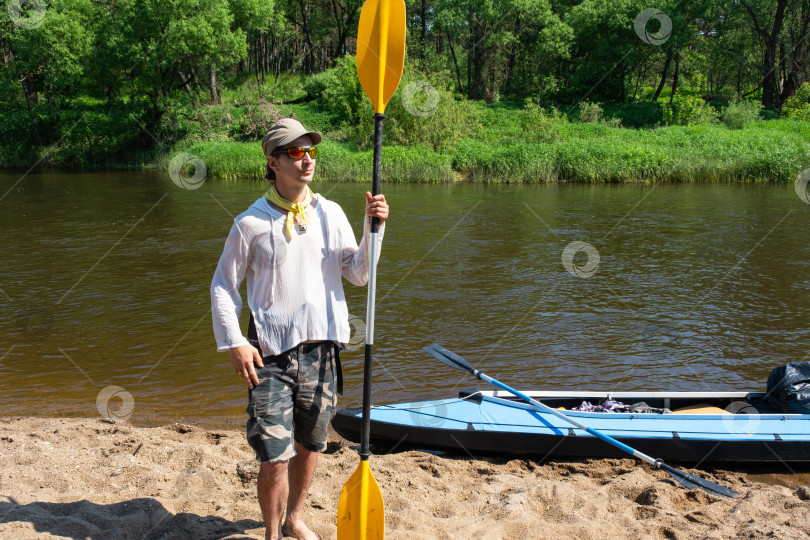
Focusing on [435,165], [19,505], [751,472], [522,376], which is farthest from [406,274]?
[435,165]

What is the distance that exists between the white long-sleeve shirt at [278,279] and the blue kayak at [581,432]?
219cm

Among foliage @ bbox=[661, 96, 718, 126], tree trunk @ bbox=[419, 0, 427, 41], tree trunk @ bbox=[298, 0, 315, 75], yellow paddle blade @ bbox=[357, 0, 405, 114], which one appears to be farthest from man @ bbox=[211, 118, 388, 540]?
tree trunk @ bbox=[419, 0, 427, 41]

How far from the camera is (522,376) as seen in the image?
7062 mm

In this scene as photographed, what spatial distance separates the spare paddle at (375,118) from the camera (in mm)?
3059

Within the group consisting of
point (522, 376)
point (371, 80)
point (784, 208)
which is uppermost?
point (371, 80)

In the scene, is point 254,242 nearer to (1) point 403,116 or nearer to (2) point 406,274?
(2) point 406,274

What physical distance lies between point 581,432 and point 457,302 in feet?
16.6

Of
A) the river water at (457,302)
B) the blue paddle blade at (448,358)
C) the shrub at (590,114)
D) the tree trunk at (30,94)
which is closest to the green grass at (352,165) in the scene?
the river water at (457,302)

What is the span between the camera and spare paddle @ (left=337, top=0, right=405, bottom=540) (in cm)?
306

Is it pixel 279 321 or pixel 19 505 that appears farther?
pixel 19 505

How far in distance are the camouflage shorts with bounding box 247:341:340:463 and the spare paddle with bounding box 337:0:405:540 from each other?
178 mm

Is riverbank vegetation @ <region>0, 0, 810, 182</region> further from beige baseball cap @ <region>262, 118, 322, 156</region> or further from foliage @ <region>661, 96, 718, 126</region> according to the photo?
beige baseball cap @ <region>262, 118, 322, 156</region>

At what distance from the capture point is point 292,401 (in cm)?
300

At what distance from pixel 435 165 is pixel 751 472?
73.5 feet
